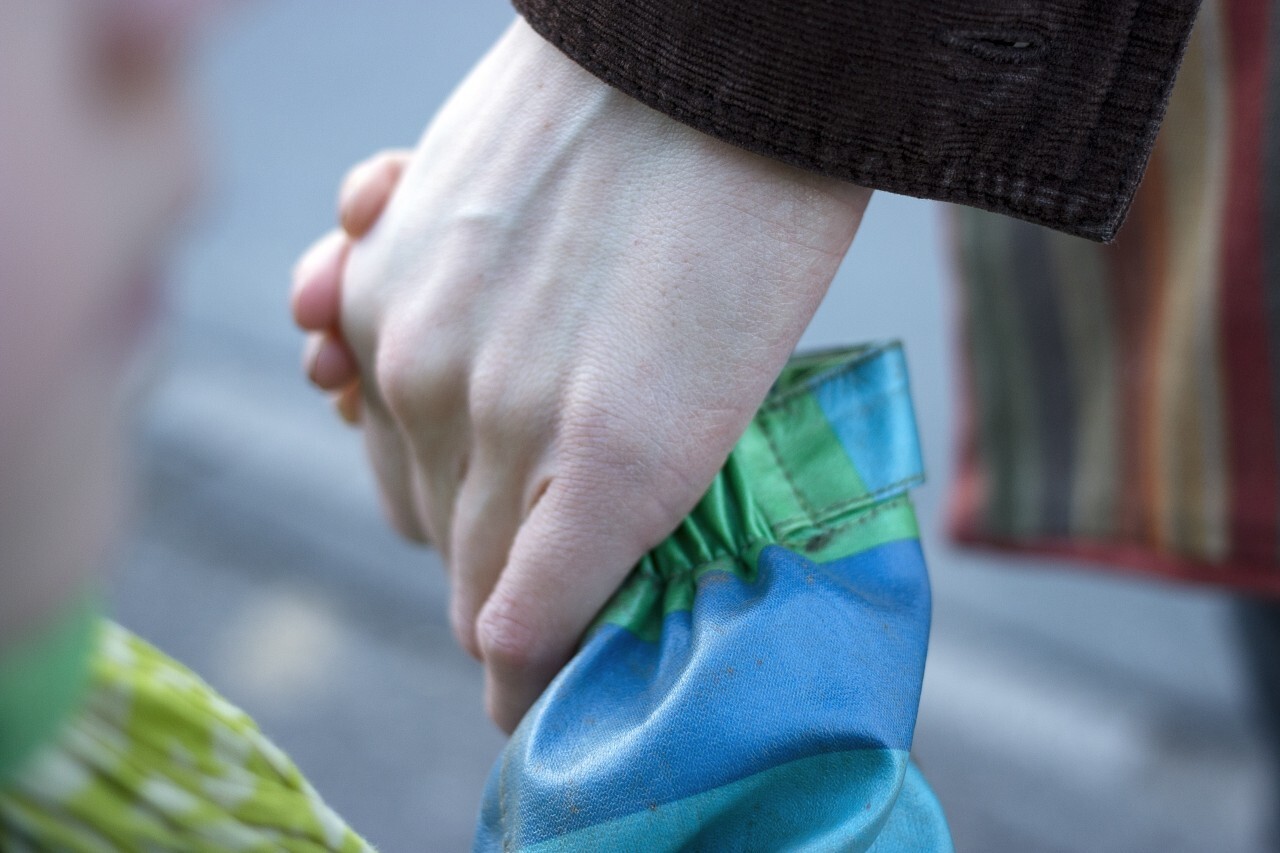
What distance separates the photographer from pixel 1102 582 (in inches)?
Result: 66.9

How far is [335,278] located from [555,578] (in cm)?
21

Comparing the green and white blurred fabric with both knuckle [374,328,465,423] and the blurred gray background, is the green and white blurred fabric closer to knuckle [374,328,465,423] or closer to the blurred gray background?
knuckle [374,328,465,423]

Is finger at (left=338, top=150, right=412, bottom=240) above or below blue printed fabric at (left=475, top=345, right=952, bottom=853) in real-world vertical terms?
above

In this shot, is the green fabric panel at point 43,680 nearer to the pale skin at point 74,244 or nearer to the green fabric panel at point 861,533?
the pale skin at point 74,244

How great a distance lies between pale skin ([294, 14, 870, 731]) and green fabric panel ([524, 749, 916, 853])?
11 cm

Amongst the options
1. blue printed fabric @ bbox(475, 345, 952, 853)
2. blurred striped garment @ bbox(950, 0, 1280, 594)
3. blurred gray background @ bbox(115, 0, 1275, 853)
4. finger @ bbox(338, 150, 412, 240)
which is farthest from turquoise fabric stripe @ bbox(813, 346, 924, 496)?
blurred gray background @ bbox(115, 0, 1275, 853)

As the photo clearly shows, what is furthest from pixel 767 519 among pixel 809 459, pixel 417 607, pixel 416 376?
pixel 417 607

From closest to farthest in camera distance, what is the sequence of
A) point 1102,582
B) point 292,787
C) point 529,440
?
point 292,787
point 529,440
point 1102,582

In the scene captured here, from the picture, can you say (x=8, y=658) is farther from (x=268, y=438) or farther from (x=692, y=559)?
(x=268, y=438)

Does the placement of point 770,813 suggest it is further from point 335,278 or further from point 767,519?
point 335,278

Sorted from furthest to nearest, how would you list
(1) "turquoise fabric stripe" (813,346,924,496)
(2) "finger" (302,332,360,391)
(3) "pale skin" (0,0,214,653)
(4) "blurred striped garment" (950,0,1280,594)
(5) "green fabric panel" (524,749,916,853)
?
(4) "blurred striped garment" (950,0,1280,594), (2) "finger" (302,332,360,391), (1) "turquoise fabric stripe" (813,346,924,496), (5) "green fabric panel" (524,749,916,853), (3) "pale skin" (0,0,214,653)

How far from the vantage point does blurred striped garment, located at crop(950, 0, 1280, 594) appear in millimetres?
750

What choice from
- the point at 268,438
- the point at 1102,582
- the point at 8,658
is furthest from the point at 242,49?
the point at 268,438

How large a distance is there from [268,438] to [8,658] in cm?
174
